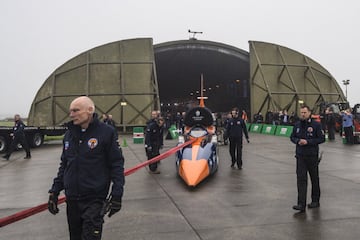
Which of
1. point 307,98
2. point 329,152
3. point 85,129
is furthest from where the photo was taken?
point 307,98

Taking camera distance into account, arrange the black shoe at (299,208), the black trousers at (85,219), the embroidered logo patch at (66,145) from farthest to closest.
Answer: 1. the black shoe at (299,208)
2. the embroidered logo patch at (66,145)
3. the black trousers at (85,219)

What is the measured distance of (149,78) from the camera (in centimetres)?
3103

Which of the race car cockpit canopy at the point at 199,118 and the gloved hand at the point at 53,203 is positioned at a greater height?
the race car cockpit canopy at the point at 199,118

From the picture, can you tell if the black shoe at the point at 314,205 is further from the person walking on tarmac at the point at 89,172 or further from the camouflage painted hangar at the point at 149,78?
the camouflage painted hangar at the point at 149,78

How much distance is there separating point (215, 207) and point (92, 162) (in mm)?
3572

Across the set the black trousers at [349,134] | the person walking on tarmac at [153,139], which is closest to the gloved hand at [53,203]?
the person walking on tarmac at [153,139]

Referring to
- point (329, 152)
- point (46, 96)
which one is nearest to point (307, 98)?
point (329, 152)

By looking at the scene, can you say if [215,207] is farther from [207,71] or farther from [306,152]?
[207,71]

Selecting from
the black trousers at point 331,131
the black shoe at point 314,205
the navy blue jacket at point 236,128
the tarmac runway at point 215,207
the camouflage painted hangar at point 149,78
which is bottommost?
the tarmac runway at point 215,207

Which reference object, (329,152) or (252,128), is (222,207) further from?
(252,128)

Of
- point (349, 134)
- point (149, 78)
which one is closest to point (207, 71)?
point (149, 78)

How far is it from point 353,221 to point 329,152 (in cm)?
968

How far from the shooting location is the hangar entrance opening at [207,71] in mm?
33438

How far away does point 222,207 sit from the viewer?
631cm
